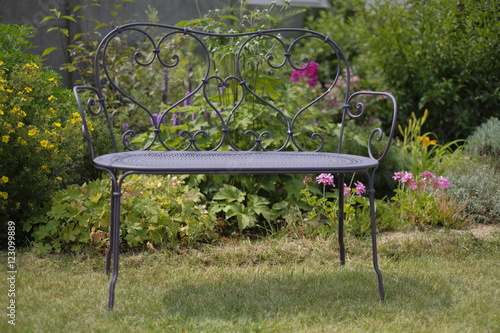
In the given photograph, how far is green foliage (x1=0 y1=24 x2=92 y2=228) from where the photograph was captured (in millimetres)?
2879

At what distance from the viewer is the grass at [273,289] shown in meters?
2.12

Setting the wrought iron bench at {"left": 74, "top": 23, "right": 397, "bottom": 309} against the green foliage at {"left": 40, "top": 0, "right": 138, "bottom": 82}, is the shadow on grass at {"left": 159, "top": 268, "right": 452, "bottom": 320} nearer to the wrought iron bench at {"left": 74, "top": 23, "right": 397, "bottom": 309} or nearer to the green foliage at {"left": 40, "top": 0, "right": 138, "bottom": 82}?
the wrought iron bench at {"left": 74, "top": 23, "right": 397, "bottom": 309}

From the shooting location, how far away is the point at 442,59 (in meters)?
4.90

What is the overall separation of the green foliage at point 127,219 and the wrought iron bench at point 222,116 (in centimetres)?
15

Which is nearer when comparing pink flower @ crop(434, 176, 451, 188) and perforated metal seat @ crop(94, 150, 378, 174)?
perforated metal seat @ crop(94, 150, 378, 174)

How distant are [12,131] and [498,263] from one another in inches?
102

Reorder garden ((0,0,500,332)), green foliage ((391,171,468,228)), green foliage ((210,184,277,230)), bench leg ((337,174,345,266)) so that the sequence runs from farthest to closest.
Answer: green foliage ((391,171,468,228)) → green foliage ((210,184,277,230)) → bench leg ((337,174,345,266)) → garden ((0,0,500,332))

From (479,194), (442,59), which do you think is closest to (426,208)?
(479,194)

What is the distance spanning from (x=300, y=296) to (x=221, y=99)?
165 cm

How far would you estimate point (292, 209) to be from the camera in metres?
3.39

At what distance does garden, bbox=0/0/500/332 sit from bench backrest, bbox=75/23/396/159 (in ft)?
0.14

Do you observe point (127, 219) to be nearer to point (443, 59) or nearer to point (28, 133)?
point (28, 133)

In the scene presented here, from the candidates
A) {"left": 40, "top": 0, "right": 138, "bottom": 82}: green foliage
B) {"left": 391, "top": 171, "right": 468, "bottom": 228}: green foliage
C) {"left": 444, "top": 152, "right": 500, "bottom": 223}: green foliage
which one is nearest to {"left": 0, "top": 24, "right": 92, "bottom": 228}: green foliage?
{"left": 40, "top": 0, "right": 138, "bottom": 82}: green foliage

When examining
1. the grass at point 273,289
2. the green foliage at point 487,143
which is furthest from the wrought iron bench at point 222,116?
the green foliage at point 487,143
